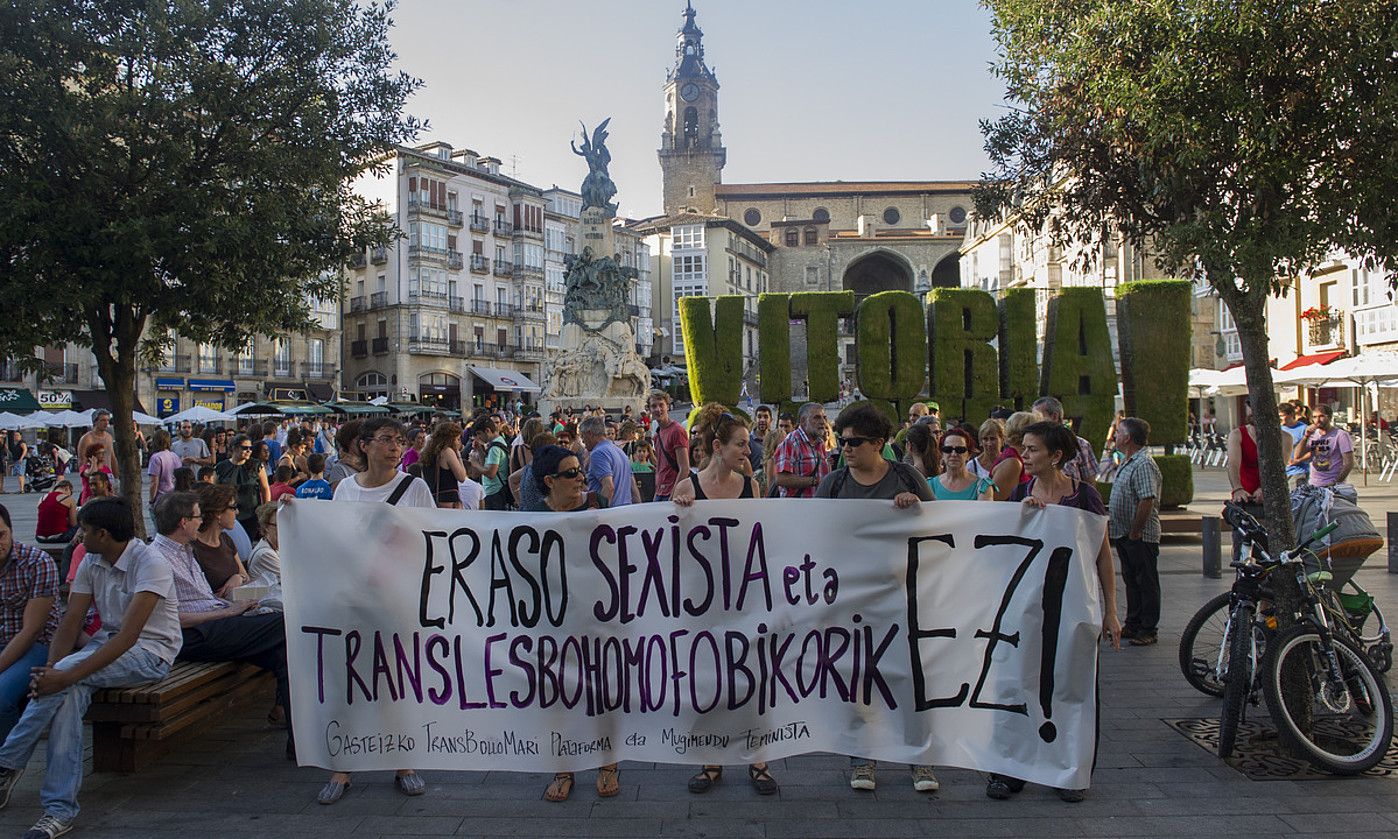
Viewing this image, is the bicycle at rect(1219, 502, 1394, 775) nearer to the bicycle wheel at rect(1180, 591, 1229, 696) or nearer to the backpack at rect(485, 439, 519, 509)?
the bicycle wheel at rect(1180, 591, 1229, 696)

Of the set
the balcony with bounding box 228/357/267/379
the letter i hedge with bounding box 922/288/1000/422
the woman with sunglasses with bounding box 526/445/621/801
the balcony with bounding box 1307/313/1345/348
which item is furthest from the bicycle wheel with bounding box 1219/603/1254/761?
the balcony with bounding box 228/357/267/379

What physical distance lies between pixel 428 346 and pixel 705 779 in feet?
195

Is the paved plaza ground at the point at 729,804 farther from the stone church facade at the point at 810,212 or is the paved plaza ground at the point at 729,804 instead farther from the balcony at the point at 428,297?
the stone church facade at the point at 810,212

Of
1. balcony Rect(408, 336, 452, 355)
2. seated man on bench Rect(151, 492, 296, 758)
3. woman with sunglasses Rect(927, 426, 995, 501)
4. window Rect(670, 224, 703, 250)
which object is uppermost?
window Rect(670, 224, 703, 250)

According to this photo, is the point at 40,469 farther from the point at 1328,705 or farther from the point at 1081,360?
the point at 1328,705

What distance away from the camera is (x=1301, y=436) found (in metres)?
13.2

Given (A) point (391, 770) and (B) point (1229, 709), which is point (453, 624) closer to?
(A) point (391, 770)

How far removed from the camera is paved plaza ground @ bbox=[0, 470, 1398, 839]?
4.45 metres

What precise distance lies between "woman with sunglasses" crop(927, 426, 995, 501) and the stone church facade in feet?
278

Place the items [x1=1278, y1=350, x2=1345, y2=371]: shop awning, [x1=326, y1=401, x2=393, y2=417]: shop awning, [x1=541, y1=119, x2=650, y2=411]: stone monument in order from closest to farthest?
[x1=1278, y1=350, x2=1345, y2=371]: shop awning → [x1=541, y1=119, x2=650, y2=411]: stone monument → [x1=326, y1=401, x2=393, y2=417]: shop awning

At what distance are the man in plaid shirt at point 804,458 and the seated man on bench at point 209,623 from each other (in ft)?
12.5

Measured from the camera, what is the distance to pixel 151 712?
4.86 m

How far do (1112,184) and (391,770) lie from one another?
716 cm

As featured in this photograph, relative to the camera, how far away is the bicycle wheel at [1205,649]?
6.19 metres
